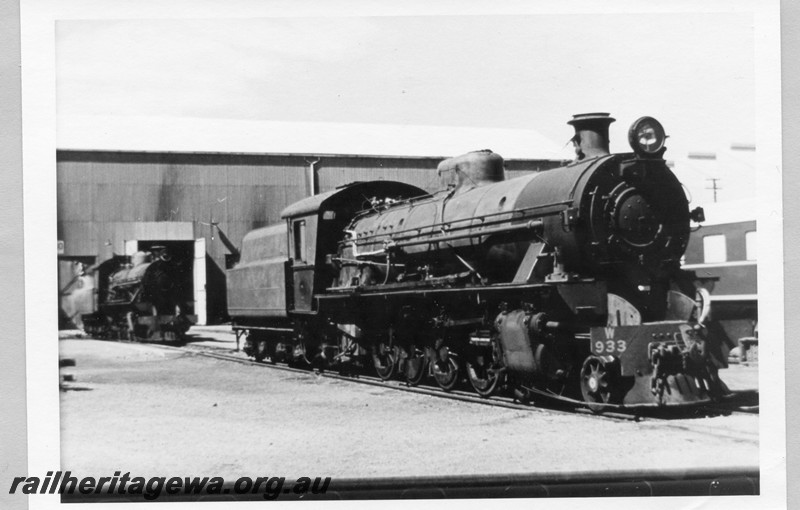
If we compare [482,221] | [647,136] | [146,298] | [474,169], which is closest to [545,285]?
[482,221]

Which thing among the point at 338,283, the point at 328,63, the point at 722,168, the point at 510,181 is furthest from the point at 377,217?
the point at 722,168

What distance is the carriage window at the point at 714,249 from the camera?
1634 cm

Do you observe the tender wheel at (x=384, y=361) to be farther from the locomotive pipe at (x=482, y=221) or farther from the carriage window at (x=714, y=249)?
the carriage window at (x=714, y=249)

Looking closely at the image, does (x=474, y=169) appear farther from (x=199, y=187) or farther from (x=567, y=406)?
(x=199, y=187)

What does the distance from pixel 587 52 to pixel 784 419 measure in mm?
4786

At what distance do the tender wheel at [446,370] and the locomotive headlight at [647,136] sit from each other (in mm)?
4276

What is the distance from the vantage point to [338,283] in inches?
631

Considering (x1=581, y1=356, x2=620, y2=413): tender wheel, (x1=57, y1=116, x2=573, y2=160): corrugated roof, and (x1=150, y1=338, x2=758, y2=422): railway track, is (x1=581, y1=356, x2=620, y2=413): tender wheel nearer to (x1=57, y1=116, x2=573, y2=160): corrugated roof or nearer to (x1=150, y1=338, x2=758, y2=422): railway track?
(x1=150, y1=338, x2=758, y2=422): railway track

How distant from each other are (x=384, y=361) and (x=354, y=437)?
5068 millimetres

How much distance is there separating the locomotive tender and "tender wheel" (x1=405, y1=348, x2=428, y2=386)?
23mm

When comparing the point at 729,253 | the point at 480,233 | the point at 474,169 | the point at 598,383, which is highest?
the point at 474,169

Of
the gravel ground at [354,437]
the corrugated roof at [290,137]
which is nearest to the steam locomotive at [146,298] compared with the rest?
the corrugated roof at [290,137]

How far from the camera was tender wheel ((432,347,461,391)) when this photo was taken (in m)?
13.0

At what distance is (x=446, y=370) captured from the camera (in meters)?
13.3
